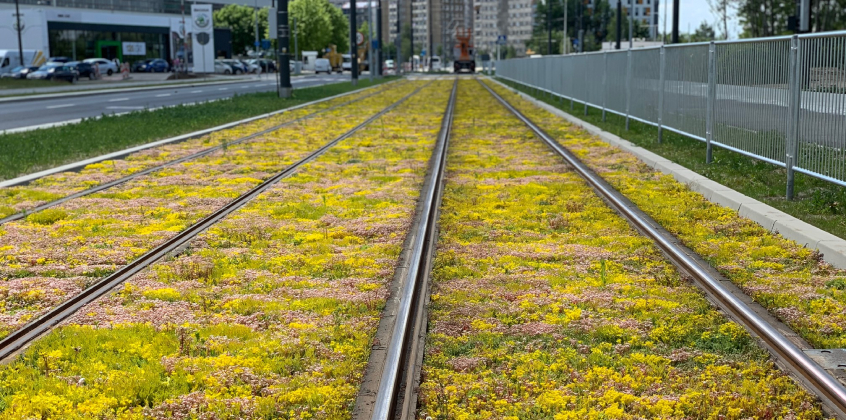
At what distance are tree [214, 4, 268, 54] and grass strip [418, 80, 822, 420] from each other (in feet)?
399

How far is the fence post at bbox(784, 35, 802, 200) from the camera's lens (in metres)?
10.8

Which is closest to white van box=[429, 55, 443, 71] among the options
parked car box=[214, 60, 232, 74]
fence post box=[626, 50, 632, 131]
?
parked car box=[214, 60, 232, 74]

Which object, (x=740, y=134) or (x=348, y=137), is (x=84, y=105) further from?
(x=740, y=134)

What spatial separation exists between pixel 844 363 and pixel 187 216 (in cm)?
717

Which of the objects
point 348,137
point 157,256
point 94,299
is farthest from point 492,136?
point 94,299

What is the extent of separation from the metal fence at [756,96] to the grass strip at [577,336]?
7.67 ft

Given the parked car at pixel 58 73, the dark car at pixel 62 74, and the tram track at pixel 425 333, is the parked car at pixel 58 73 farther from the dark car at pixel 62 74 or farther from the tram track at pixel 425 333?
the tram track at pixel 425 333

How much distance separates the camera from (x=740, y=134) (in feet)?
43.3

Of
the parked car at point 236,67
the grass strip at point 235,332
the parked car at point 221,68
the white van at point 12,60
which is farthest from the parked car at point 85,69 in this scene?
the grass strip at point 235,332

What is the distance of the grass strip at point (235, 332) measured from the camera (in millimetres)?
5023

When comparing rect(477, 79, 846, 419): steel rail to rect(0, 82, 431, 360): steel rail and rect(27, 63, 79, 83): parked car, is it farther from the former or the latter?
rect(27, 63, 79, 83): parked car

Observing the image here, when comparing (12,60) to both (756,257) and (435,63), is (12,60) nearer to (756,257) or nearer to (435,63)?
(756,257)

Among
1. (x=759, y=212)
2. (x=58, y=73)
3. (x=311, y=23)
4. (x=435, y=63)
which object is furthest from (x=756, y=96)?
(x=435, y=63)

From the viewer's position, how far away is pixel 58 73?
64.1 m
